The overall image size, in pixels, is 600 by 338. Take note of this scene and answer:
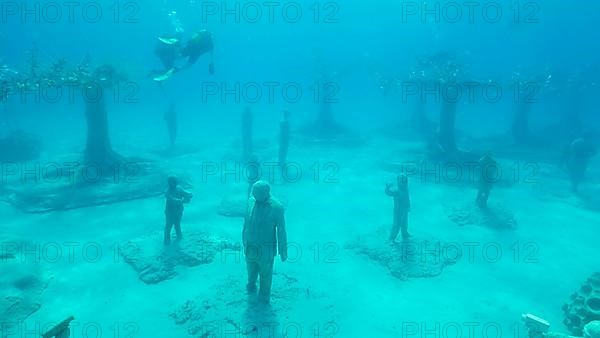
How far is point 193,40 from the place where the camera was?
10906 mm

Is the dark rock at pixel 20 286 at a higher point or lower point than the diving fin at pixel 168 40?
lower

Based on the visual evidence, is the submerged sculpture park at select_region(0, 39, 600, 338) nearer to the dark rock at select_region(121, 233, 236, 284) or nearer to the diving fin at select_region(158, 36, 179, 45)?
the dark rock at select_region(121, 233, 236, 284)

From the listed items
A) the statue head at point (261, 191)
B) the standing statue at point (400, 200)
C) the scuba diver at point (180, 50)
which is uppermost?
the scuba diver at point (180, 50)

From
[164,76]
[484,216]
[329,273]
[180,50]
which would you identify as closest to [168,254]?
[329,273]

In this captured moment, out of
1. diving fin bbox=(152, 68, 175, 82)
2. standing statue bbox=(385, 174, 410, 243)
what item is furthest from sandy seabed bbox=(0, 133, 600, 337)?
diving fin bbox=(152, 68, 175, 82)

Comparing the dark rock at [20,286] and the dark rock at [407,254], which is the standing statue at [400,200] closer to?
the dark rock at [407,254]

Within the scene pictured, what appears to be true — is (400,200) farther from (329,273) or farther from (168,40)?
(168,40)

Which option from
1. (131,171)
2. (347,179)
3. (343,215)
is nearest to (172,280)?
(343,215)

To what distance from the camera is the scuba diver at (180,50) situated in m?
10.9

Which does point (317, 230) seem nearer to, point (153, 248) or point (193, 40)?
point (153, 248)

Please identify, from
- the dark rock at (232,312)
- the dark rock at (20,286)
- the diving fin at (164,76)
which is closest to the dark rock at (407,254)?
the dark rock at (232,312)

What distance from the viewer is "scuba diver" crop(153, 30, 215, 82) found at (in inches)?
430

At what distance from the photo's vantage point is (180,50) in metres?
11.4

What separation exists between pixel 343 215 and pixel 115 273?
708cm
